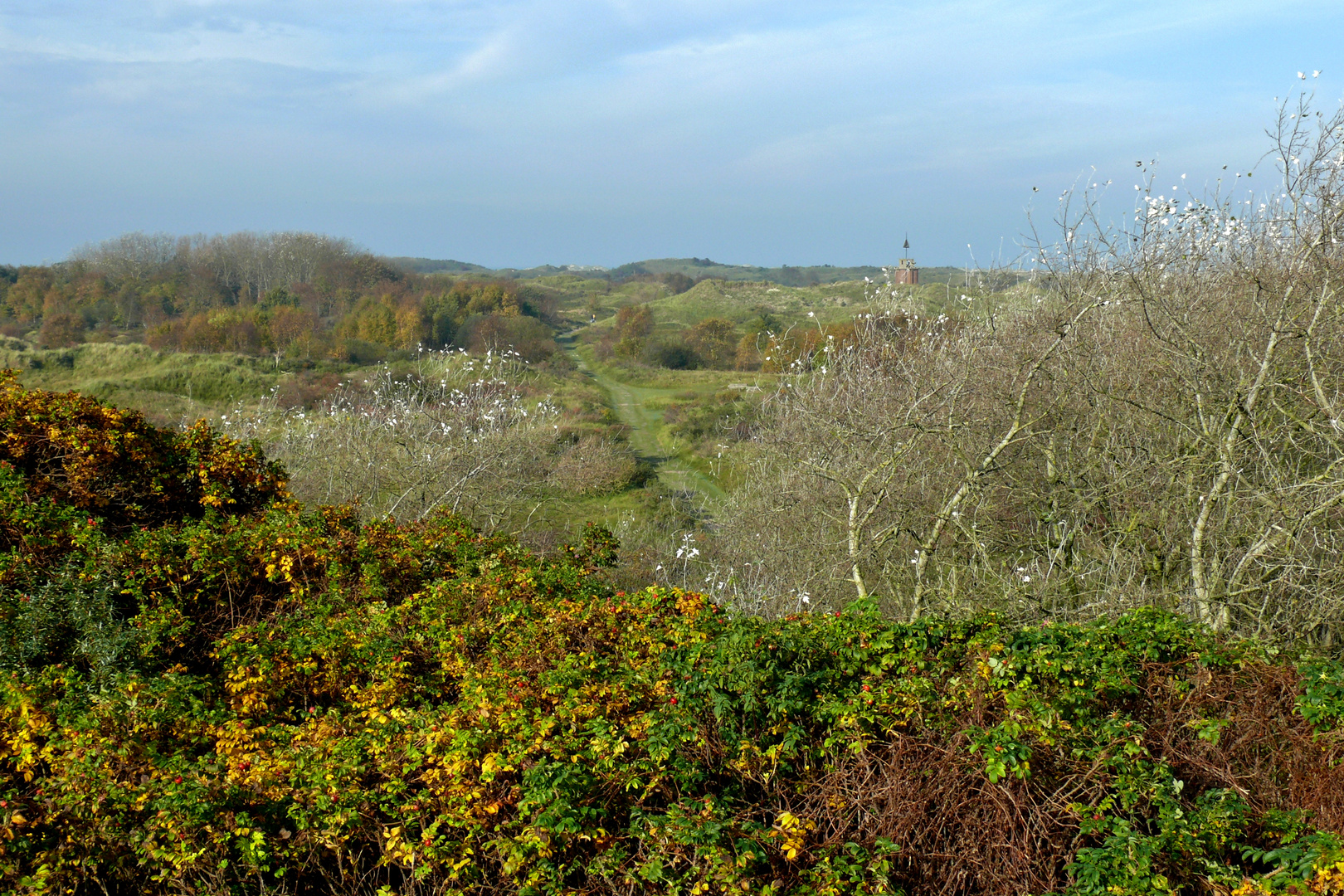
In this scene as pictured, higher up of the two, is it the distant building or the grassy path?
the distant building

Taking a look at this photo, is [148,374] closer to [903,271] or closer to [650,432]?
[650,432]

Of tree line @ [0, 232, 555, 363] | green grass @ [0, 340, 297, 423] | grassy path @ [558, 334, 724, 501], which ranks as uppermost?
tree line @ [0, 232, 555, 363]

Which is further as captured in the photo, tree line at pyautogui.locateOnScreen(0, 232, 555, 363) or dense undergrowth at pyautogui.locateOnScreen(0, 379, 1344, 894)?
tree line at pyautogui.locateOnScreen(0, 232, 555, 363)

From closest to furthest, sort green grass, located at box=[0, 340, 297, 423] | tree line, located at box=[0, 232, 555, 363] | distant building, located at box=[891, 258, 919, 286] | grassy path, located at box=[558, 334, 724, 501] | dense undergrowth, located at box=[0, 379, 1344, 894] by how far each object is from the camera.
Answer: dense undergrowth, located at box=[0, 379, 1344, 894], distant building, located at box=[891, 258, 919, 286], grassy path, located at box=[558, 334, 724, 501], green grass, located at box=[0, 340, 297, 423], tree line, located at box=[0, 232, 555, 363]

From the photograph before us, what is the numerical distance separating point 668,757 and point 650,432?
70.4 feet

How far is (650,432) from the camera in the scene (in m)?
24.8

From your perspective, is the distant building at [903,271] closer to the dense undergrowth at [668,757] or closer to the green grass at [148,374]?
the dense undergrowth at [668,757]

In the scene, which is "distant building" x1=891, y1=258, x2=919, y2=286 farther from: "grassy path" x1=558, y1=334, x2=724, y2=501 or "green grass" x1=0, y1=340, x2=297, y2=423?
"green grass" x1=0, y1=340, x2=297, y2=423

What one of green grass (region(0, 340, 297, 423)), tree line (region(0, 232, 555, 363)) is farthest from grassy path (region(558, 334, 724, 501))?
green grass (region(0, 340, 297, 423))

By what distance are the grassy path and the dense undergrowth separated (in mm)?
10349

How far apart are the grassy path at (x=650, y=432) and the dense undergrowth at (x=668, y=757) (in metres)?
10.3

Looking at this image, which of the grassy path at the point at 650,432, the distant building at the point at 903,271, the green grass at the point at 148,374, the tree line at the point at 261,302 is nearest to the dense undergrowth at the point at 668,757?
the distant building at the point at 903,271

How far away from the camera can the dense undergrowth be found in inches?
123

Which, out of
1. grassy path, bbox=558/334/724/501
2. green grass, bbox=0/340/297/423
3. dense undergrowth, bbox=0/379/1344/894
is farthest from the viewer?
green grass, bbox=0/340/297/423
